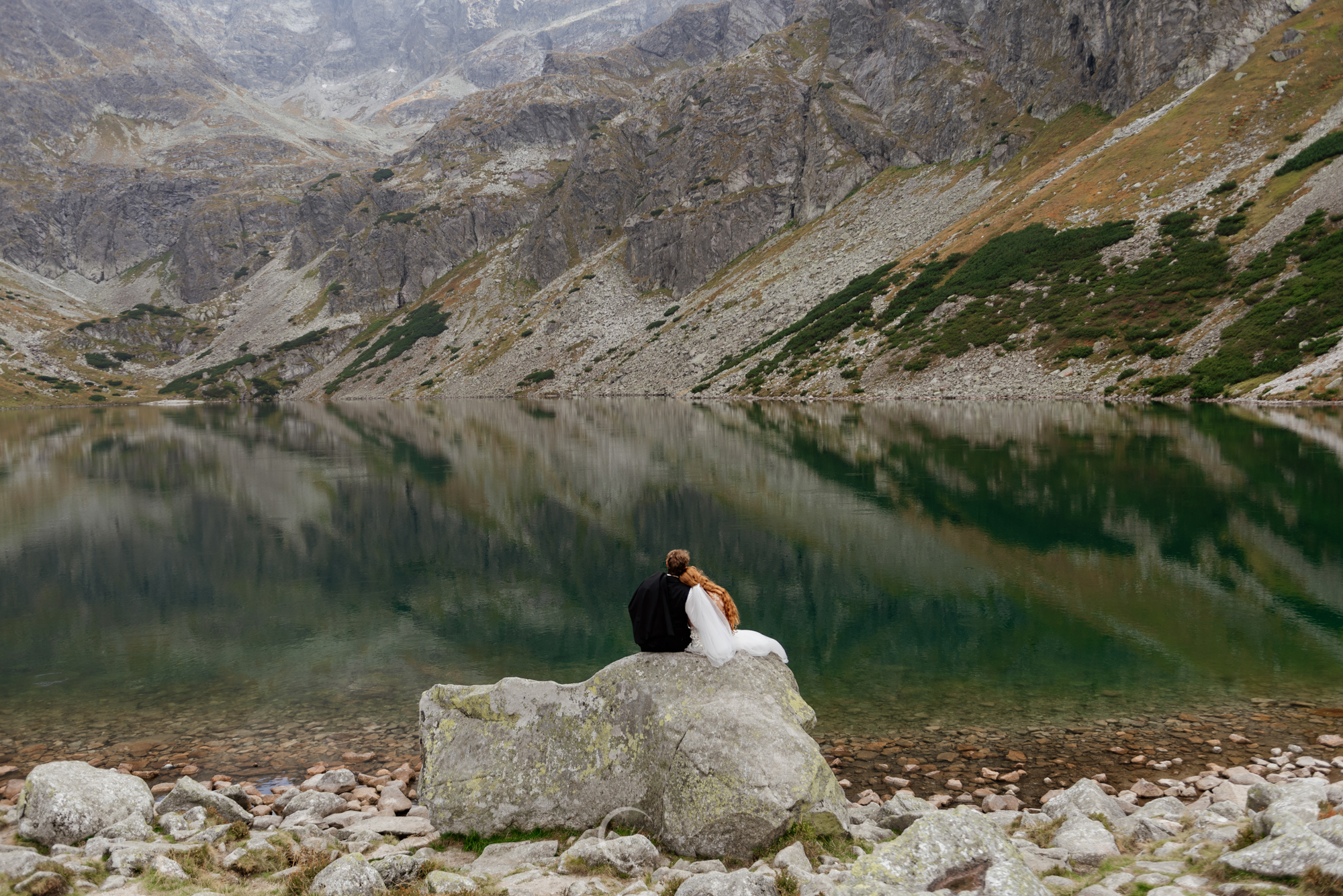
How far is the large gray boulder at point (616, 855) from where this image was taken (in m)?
8.09

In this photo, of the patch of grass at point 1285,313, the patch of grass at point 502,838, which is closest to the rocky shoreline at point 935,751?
the patch of grass at point 502,838

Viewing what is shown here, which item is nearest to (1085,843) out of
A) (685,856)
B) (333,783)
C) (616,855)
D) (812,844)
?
(812,844)

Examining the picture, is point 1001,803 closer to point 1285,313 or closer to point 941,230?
point 1285,313

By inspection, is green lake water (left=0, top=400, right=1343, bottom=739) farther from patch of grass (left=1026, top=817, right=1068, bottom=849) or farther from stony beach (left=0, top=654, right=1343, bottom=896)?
patch of grass (left=1026, top=817, right=1068, bottom=849)

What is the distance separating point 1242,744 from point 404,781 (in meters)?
13.7

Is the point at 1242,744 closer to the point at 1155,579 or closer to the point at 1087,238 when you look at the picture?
the point at 1155,579

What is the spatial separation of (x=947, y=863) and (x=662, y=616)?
4338mm

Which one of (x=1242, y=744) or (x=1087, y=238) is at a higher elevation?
(x=1087, y=238)

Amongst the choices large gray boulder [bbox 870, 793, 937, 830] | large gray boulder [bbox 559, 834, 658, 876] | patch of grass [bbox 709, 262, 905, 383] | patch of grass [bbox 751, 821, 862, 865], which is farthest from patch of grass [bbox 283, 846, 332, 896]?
patch of grass [bbox 709, 262, 905, 383]

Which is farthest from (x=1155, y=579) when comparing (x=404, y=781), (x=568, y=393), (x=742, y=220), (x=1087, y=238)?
(x=742, y=220)

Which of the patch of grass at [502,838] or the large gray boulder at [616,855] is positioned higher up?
the large gray boulder at [616,855]

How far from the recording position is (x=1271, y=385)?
52562 mm

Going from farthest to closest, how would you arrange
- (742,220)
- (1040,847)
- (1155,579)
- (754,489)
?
(742,220) < (754,489) < (1155,579) < (1040,847)

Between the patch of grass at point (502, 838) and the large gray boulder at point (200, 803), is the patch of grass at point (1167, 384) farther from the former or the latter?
the large gray boulder at point (200, 803)
